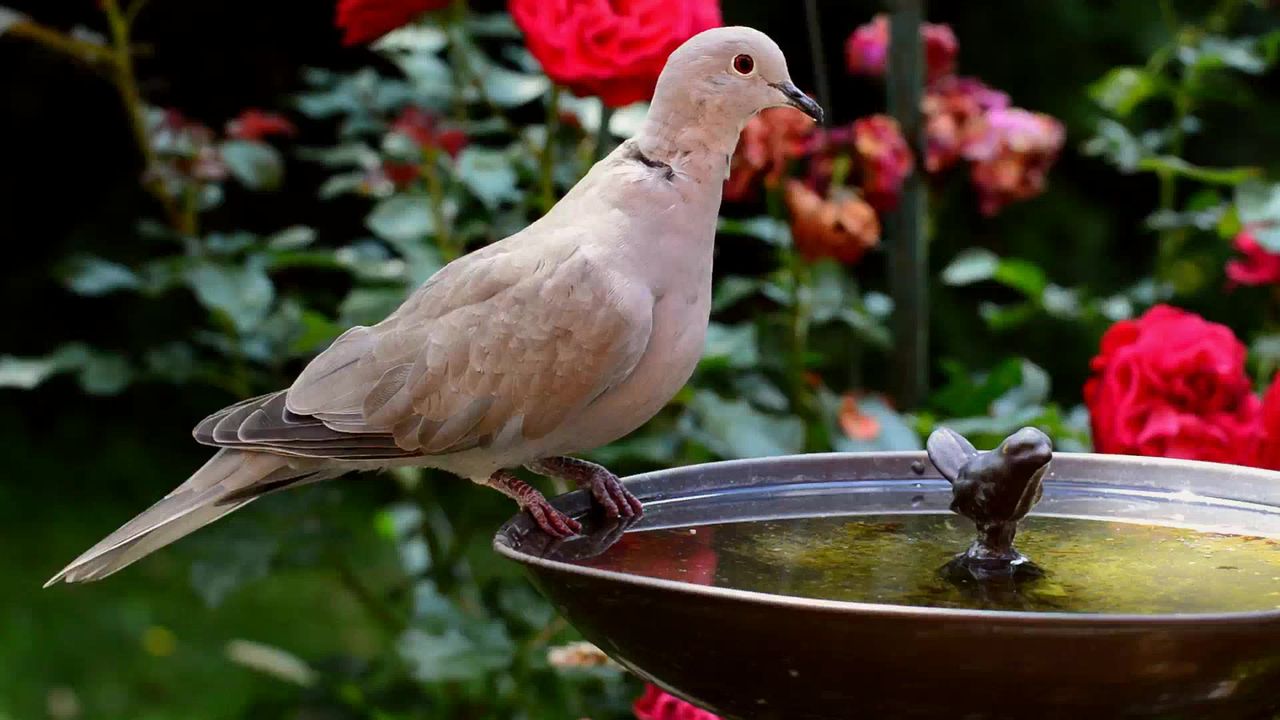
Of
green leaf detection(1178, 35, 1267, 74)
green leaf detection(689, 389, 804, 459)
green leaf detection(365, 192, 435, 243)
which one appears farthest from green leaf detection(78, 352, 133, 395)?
green leaf detection(1178, 35, 1267, 74)

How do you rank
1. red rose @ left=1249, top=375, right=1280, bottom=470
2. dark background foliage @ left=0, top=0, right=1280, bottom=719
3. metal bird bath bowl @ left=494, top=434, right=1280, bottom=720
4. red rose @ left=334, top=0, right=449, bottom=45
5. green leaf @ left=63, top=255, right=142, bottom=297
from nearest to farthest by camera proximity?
metal bird bath bowl @ left=494, top=434, right=1280, bottom=720 → red rose @ left=1249, top=375, right=1280, bottom=470 → red rose @ left=334, top=0, right=449, bottom=45 → green leaf @ left=63, top=255, right=142, bottom=297 → dark background foliage @ left=0, top=0, right=1280, bottom=719

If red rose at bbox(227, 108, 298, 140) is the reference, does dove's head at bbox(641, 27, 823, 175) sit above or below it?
above

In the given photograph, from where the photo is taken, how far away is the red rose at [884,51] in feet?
6.12

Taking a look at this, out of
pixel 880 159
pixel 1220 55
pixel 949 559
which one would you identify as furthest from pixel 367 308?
pixel 1220 55

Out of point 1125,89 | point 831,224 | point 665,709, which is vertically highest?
point 1125,89

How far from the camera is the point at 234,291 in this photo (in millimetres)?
1757

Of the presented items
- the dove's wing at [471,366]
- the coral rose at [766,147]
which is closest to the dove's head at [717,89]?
the dove's wing at [471,366]

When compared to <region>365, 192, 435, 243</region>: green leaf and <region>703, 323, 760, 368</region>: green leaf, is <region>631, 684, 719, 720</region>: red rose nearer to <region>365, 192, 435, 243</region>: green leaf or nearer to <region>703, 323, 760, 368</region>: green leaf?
<region>703, 323, 760, 368</region>: green leaf

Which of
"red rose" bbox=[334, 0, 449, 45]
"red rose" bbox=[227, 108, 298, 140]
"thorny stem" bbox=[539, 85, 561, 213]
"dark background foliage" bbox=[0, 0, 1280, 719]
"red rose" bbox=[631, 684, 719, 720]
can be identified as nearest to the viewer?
"red rose" bbox=[631, 684, 719, 720]

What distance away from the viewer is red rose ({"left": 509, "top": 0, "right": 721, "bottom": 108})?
138 cm

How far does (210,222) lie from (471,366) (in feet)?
7.31

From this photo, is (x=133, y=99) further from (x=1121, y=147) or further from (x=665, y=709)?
(x=1121, y=147)

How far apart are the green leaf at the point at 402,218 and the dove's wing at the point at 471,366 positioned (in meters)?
0.40

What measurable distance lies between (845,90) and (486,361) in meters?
2.09
